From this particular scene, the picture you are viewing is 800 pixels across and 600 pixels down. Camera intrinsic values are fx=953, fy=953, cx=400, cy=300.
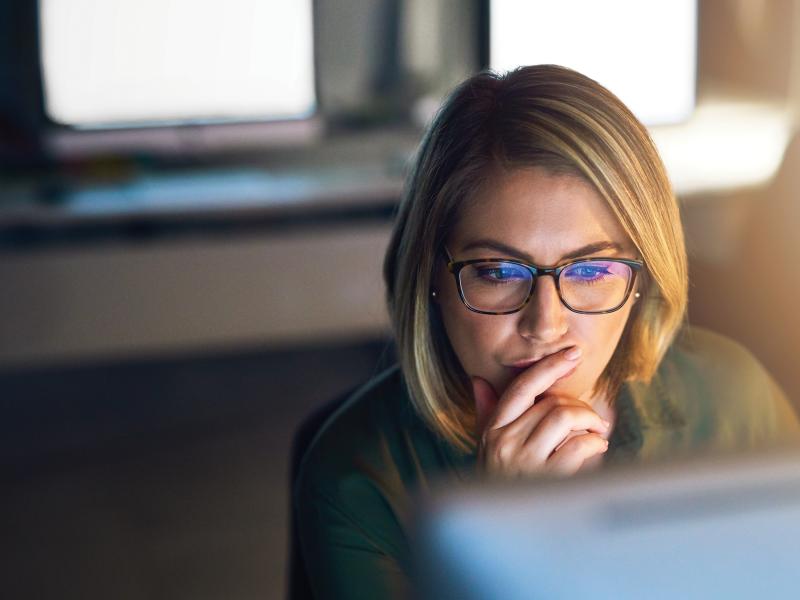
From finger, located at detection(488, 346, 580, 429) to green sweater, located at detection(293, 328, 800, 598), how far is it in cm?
6

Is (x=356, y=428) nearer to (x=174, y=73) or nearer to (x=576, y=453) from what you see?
(x=576, y=453)

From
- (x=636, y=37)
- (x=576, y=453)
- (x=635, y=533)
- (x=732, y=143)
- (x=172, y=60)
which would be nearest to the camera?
(x=635, y=533)

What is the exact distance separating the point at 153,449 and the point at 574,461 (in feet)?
7.20

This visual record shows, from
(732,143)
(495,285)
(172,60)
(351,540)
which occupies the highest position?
(172,60)

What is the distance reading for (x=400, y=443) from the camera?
787 millimetres

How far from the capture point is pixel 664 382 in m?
0.81

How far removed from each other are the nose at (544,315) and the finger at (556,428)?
0.07 metres

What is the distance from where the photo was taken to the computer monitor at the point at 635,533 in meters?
0.33

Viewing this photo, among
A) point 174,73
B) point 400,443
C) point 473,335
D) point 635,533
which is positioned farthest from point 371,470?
point 174,73

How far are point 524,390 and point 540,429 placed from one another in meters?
0.04

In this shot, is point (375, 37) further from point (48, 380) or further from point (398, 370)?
point (398, 370)

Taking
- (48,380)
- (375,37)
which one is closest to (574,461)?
(375,37)

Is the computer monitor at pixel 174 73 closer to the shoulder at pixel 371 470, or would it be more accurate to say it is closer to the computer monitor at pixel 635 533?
the shoulder at pixel 371 470

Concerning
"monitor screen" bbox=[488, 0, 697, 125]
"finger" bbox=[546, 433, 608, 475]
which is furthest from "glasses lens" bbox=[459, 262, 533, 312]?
"monitor screen" bbox=[488, 0, 697, 125]
